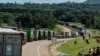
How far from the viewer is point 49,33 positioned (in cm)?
8725

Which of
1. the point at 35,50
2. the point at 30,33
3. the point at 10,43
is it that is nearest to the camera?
the point at 10,43

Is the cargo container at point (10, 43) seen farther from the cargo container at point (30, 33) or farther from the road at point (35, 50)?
the cargo container at point (30, 33)

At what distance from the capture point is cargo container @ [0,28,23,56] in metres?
20.5

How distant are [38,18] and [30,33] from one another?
2505 inches

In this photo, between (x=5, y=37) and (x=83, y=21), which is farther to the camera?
(x=83, y=21)

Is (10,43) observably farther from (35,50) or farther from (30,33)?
(30,33)

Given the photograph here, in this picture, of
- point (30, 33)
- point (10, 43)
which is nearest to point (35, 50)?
point (30, 33)

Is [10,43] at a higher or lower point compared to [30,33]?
higher

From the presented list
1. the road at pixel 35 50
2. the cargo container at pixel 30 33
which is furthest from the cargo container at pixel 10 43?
the cargo container at pixel 30 33

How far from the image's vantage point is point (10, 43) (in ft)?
68.3

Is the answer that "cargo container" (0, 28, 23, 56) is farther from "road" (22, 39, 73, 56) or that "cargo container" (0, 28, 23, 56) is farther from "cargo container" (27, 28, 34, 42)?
"cargo container" (27, 28, 34, 42)

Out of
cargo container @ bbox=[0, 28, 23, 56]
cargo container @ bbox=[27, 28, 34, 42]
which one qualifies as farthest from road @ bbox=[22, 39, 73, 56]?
cargo container @ bbox=[0, 28, 23, 56]

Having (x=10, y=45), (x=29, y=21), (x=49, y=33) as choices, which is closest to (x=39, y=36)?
(x=49, y=33)

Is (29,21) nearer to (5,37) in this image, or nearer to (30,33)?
(30,33)
